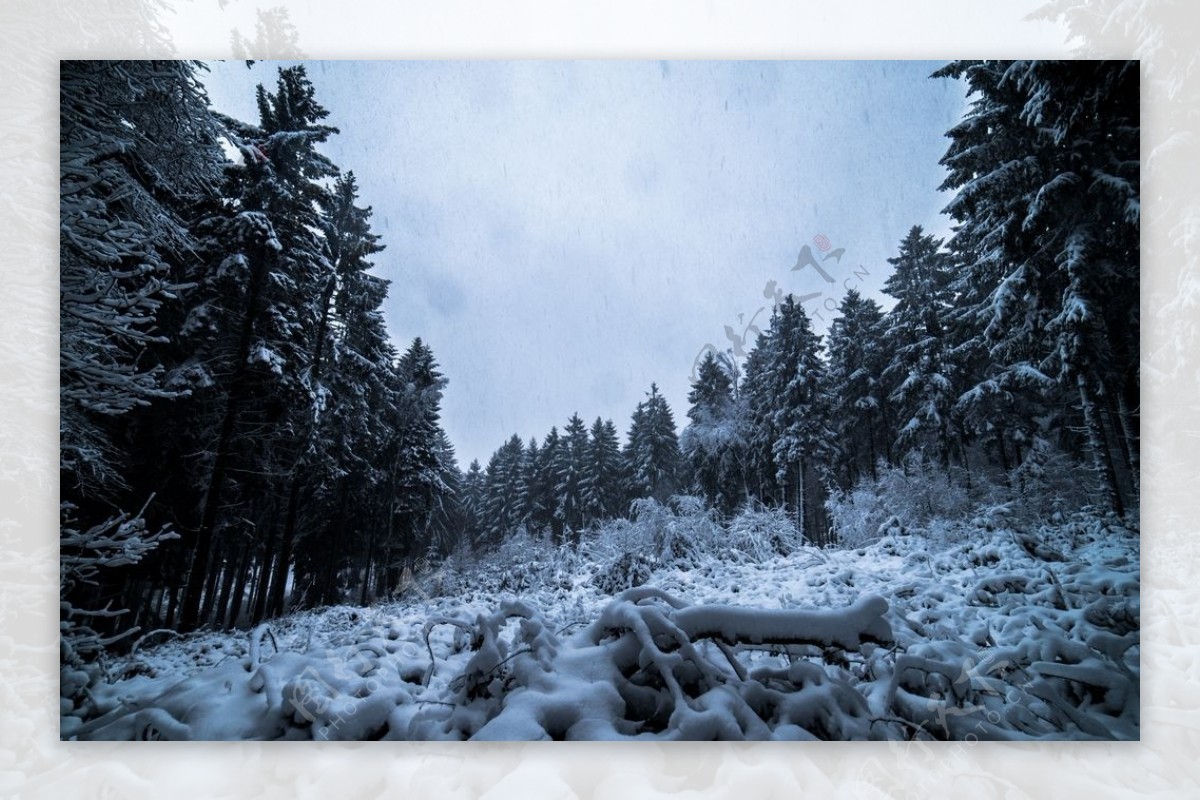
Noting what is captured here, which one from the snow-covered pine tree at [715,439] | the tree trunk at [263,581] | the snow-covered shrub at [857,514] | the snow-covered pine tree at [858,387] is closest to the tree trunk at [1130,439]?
the snow-covered pine tree at [858,387]

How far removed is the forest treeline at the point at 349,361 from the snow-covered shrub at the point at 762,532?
2.30ft

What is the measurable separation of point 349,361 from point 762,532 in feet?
14.7

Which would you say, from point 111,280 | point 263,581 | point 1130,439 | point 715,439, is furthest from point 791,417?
point 111,280

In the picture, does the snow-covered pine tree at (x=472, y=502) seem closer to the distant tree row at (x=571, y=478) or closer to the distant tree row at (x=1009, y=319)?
the distant tree row at (x=571, y=478)

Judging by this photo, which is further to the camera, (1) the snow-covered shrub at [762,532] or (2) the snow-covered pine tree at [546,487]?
(1) the snow-covered shrub at [762,532]

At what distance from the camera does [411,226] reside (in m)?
4.17

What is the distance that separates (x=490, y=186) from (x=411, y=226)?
776mm

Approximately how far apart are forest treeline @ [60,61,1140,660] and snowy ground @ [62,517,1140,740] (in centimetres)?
48

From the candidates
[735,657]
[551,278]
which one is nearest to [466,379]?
[551,278]

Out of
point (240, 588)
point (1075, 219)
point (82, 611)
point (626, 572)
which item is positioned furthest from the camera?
point (626, 572)

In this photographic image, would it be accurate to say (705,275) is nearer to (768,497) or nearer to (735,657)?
(768,497)

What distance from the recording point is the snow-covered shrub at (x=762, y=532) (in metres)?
4.93

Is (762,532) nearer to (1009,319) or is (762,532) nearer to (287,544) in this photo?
(1009,319)

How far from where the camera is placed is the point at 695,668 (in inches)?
122
